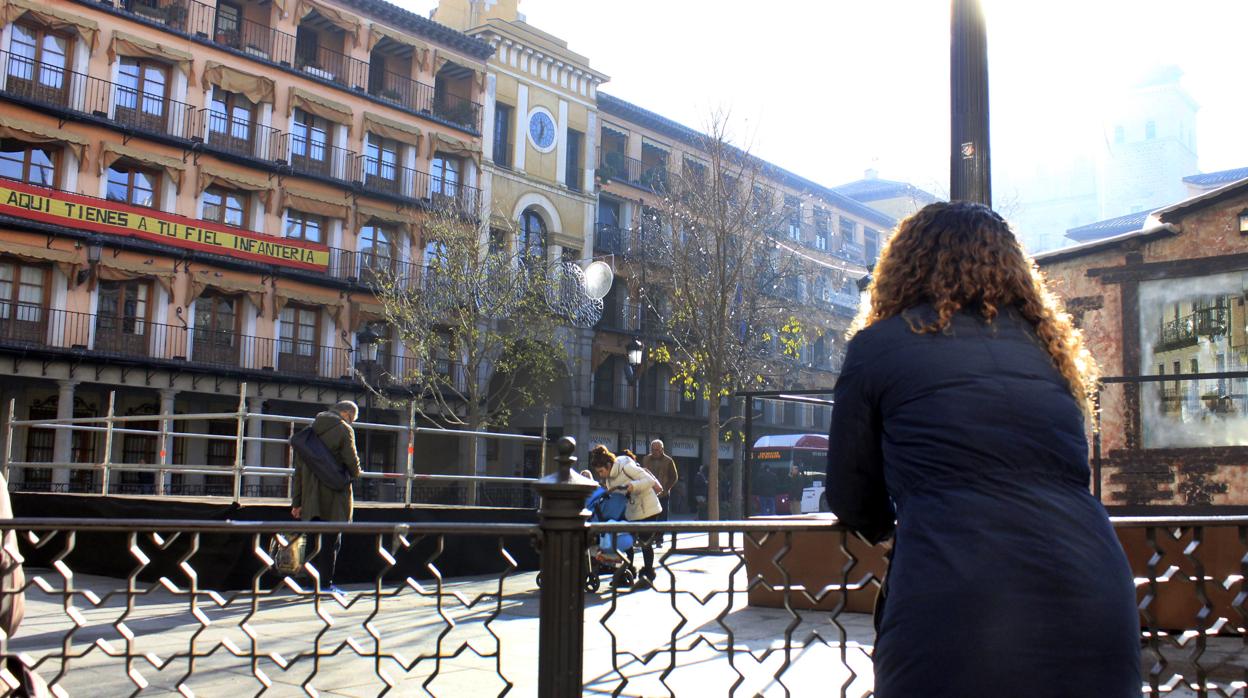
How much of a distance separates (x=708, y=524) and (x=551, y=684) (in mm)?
709

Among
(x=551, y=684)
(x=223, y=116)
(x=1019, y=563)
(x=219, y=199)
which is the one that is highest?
(x=223, y=116)

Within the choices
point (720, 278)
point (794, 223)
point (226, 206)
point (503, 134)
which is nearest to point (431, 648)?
point (720, 278)

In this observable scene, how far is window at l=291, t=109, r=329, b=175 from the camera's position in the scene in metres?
32.3

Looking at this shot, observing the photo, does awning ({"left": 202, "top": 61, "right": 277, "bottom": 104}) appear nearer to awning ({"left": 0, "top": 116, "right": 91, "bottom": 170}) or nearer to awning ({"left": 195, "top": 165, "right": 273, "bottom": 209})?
awning ({"left": 195, "top": 165, "right": 273, "bottom": 209})

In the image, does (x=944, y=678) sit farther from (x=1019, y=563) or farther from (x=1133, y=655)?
(x=1133, y=655)

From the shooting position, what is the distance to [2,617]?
130 inches

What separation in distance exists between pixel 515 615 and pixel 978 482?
26.7 feet

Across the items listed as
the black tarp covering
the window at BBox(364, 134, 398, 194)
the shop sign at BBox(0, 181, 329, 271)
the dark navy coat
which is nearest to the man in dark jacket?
the black tarp covering

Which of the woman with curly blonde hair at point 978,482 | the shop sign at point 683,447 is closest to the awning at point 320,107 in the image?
the shop sign at point 683,447

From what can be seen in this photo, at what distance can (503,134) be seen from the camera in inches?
1494

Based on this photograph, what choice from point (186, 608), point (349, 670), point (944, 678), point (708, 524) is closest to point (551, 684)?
point (708, 524)

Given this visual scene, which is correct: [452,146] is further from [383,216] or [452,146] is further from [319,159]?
[319,159]

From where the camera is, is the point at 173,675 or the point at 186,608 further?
the point at 186,608

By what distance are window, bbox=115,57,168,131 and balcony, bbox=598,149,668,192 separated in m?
16.6
